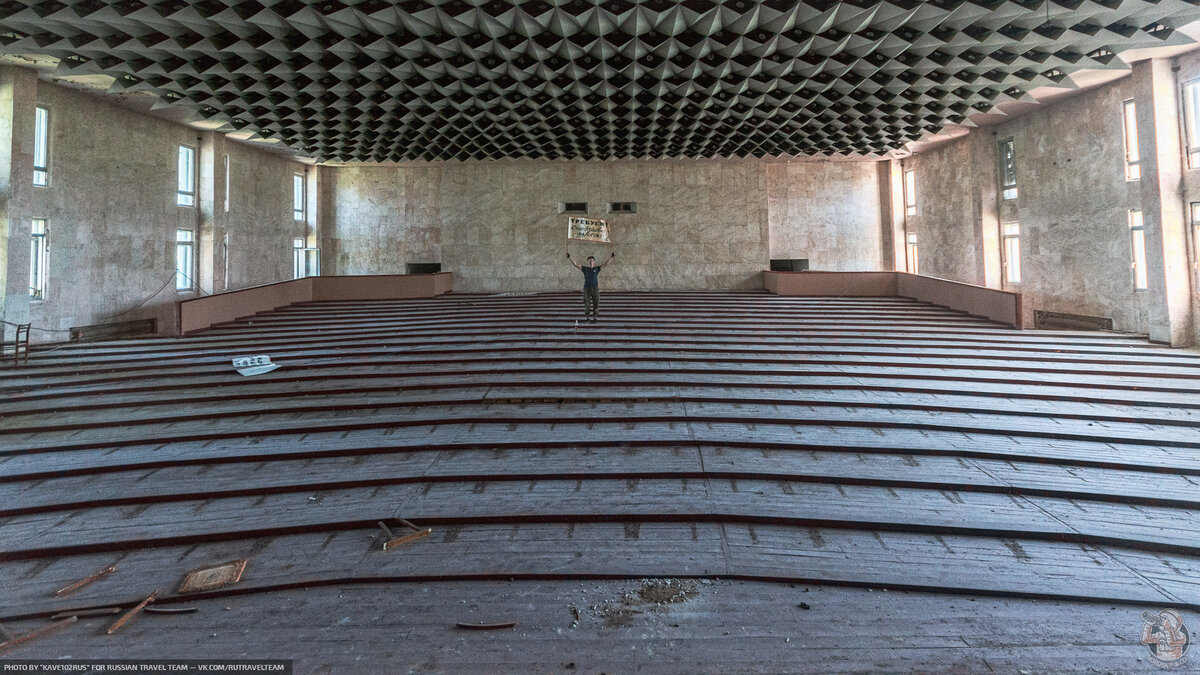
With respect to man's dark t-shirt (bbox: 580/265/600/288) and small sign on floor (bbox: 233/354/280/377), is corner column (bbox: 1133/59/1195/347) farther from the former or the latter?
small sign on floor (bbox: 233/354/280/377)

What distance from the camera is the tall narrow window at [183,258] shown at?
1234 centimetres

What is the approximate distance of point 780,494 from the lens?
145 inches

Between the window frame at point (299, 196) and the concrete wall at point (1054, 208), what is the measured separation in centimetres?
2010

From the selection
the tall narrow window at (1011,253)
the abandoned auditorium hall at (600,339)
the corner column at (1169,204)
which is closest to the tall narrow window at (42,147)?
the abandoned auditorium hall at (600,339)

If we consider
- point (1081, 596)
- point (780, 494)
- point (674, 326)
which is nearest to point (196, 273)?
point (674, 326)

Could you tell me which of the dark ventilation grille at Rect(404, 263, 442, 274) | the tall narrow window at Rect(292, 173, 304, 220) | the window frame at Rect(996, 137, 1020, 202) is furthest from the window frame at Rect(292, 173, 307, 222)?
the window frame at Rect(996, 137, 1020, 202)

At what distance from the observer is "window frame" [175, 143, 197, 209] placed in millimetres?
12333

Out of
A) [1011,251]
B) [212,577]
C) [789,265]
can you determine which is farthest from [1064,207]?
[212,577]

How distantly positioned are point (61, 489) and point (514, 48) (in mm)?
7852

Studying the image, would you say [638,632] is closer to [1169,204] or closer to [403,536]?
[403,536]

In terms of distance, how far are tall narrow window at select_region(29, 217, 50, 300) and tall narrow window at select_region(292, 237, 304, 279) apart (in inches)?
252

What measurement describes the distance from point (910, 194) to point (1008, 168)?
321 centimetres

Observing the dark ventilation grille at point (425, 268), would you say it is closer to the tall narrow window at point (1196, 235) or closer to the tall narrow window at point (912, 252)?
the tall narrow window at point (912, 252)

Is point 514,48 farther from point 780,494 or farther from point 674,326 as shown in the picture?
point 780,494
